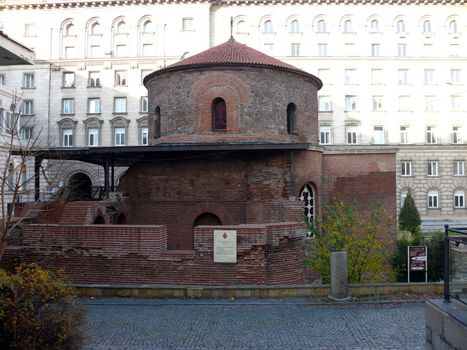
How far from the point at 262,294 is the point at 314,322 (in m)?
2.19

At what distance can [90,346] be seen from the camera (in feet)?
25.1

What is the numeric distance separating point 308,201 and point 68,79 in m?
30.4

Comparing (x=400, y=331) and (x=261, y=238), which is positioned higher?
(x=261, y=238)

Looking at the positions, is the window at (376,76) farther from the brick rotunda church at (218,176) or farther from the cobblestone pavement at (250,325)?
the cobblestone pavement at (250,325)

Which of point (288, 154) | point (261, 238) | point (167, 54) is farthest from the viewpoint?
point (167, 54)

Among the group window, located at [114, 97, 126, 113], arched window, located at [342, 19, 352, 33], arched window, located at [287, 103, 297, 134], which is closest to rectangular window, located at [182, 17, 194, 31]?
window, located at [114, 97, 126, 113]

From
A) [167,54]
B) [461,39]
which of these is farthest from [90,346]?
[461,39]

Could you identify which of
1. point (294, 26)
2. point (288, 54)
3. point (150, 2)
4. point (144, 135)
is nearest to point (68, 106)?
point (144, 135)

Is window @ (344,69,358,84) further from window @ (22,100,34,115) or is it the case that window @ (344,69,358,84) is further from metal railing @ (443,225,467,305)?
metal railing @ (443,225,467,305)

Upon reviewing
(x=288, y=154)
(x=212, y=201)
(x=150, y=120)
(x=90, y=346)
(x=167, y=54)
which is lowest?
(x=90, y=346)

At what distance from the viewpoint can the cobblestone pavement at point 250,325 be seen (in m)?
7.77

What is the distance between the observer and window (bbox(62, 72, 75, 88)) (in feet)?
128

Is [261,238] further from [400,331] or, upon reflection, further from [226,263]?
[400,331]

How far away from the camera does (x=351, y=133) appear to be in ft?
127
